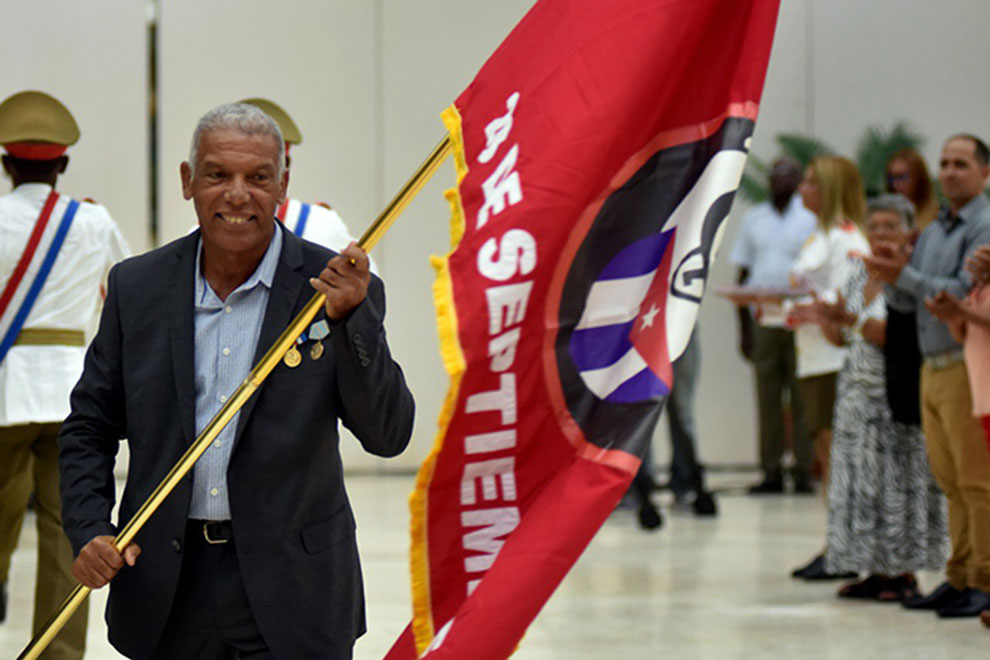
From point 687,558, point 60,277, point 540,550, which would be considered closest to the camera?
point 540,550

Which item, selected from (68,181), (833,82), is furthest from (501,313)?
(833,82)

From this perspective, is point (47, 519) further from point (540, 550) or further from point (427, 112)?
point (427, 112)

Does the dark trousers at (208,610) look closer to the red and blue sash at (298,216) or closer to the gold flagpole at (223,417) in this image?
the gold flagpole at (223,417)

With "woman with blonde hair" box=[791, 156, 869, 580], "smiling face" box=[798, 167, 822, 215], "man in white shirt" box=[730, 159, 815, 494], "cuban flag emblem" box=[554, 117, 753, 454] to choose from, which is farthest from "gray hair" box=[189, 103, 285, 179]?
"man in white shirt" box=[730, 159, 815, 494]

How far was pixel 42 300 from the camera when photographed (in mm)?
4965

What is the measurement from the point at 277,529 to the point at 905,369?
4171mm

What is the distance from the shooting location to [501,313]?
2.65 metres

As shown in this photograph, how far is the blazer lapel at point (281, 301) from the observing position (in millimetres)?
2561

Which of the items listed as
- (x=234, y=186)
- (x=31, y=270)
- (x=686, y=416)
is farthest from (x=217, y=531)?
(x=686, y=416)

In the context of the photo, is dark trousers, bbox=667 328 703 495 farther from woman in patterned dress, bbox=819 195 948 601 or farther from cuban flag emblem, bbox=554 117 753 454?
cuban flag emblem, bbox=554 117 753 454

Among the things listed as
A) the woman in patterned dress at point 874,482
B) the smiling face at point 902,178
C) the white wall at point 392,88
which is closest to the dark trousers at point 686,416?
the white wall at point 392,88

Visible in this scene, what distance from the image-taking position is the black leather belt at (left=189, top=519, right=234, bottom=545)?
259 cm

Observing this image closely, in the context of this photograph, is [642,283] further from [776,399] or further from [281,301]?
[776,399]

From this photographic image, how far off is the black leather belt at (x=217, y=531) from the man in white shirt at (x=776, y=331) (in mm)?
7258
